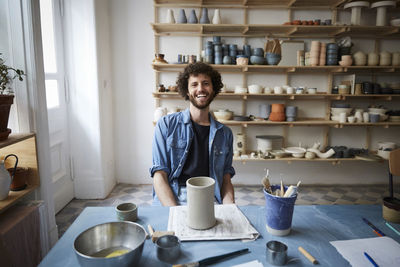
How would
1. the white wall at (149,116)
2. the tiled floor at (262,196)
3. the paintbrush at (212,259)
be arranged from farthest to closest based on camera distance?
1. the white wall at (149,116)
2. the tiled floor at (262,196)
3. the paintbrush at (212,259)

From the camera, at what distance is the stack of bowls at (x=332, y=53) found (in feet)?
11.0

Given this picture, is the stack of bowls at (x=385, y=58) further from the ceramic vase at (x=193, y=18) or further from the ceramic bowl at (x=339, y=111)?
the ceramic vase at (x=193, y=18)

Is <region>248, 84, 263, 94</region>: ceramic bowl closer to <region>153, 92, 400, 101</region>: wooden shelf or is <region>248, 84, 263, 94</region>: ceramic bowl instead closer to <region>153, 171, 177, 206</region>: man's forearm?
<region>153, 92, 400, 101</region>: wooden shelf

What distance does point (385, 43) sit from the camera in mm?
3639

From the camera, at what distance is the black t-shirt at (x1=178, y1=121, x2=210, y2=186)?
1.75 meters

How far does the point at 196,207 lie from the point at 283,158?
267 cm

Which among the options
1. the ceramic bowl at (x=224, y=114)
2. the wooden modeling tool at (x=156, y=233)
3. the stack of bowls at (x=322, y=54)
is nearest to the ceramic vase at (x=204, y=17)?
the ceramic bowl at (x=224, y=114)

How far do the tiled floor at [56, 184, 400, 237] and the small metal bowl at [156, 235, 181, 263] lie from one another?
2299 mm

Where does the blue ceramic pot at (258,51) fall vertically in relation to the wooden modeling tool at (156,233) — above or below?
above

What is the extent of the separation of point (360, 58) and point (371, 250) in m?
3.09

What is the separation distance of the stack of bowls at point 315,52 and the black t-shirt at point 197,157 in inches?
85.1

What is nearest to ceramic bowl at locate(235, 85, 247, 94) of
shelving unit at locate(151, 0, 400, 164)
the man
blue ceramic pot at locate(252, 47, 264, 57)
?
shelving unit at locate(151, 0, 400, 164)

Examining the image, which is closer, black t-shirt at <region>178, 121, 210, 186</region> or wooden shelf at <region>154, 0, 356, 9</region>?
black t-shirt at <region>178, 121, 210, 186</region>

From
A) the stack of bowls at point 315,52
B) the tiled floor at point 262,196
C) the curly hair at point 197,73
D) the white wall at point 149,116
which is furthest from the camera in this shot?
the white wall at point 149,116
